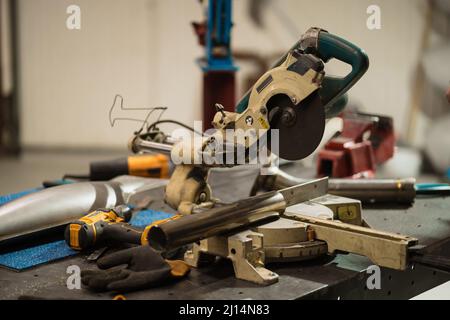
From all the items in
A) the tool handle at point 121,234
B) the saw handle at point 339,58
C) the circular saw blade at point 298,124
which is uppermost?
the saw handle at point 339,58

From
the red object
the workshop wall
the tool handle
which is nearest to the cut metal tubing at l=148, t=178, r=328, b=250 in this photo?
the tool handle

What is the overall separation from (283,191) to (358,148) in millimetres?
780

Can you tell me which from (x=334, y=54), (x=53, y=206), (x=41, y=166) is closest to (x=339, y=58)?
(x=334, y=54)

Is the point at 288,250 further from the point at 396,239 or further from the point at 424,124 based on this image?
the point at 424,124

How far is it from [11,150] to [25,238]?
3333 mm

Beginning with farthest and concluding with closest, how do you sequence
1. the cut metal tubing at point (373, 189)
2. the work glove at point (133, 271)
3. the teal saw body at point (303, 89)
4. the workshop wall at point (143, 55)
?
the workshop wall at point (143, 55)
the cut metal tubing at point (373, 189)
the teal saw body at point (303, 89)
the work glove at point (133, 271)

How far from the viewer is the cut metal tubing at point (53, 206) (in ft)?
5.77

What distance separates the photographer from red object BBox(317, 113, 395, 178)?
2461 millimetres

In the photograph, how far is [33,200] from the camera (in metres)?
1.83

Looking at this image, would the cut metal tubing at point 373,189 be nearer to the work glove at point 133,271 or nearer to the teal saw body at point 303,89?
the teal saw body at point 303,89

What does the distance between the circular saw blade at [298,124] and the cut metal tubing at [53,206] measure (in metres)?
Answer: 0.56

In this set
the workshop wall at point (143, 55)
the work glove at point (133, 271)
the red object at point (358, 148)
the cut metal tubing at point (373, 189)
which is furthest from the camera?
the workshop wall at point (143, 55)

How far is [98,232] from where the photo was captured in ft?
5.63

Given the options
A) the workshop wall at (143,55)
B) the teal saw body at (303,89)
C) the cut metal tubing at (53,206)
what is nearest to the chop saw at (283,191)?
the teal saw body at (303,89)
